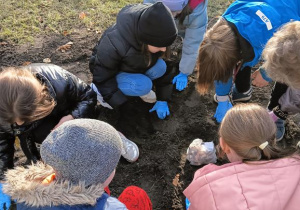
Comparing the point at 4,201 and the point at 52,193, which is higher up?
the point at 52,193

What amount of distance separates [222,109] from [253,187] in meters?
1.33

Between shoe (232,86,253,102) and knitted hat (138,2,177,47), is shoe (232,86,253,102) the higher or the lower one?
the lower one

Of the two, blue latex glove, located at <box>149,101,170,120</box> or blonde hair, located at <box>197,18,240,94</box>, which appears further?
blue latex glove, located at <box>149,101,170,120</box>

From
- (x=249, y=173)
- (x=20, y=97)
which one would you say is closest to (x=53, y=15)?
(x=20, y=97)

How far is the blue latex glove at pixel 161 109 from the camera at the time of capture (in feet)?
8.44

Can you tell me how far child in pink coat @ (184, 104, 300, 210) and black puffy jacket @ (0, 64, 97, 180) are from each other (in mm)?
1010

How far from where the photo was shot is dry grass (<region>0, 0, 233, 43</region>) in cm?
332

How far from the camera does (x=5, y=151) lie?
1.95 metres

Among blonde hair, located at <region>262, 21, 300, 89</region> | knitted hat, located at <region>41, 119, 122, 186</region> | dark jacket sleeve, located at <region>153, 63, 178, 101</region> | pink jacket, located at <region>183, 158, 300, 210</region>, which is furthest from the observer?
dark jacket sleeve, located at <region>153, 63, 178, 101</region>

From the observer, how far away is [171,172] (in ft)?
7.40

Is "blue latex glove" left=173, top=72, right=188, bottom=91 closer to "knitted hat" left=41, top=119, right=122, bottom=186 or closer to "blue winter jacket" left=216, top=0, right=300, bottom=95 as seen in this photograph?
"blue winter jacket" left=216, top=0, right=300, bottom=95

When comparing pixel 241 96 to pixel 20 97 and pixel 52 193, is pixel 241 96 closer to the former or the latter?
pixel 20 97

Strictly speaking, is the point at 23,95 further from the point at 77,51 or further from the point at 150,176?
the point at 77,51

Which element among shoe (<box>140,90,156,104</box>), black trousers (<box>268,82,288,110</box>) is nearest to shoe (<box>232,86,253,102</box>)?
black trousers (<box>268,82,288,110</box>)
